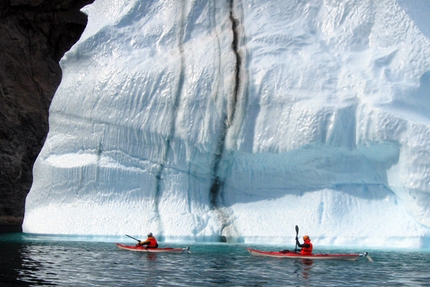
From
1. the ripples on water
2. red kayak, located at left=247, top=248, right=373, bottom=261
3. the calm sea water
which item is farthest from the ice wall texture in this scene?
red kayak, located at left=247, top=248, right=373, bottom=261

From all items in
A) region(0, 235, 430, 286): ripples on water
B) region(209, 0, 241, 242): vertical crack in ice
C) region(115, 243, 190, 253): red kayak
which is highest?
region(209, 0, 241, 242): vertical crack in ice

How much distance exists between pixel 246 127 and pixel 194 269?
571cm

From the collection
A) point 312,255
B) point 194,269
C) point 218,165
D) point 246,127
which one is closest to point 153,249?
point 194,269

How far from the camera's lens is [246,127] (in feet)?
48.6

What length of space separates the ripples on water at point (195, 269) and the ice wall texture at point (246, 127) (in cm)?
187

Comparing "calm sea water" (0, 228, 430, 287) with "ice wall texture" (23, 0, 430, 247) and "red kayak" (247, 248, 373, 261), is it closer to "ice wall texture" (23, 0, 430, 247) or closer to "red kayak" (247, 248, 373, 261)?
"red kayak" (247, 248, 373, 261)

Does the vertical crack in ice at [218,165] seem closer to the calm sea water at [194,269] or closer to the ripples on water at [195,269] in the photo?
the calm sea water at [194,269]

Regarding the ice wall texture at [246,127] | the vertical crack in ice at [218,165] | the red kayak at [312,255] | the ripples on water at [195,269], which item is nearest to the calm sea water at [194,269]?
the ripples on water at [195,269]

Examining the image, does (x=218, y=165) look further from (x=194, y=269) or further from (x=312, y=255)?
(x=194, y=269)

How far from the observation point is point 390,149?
45.0 ft

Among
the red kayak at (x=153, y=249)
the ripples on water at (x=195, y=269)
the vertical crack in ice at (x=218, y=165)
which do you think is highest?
the vertical crack in ice at (x=218, y=165)

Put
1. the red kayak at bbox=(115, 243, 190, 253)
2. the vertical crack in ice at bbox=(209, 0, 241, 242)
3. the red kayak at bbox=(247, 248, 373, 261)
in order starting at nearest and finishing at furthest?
1. the red kayak at bbox=(247, 248, 373, 261)
2. the red kayak at bbox=(115, 243, 190, 253)
3. the vertical crack in ice at bbox=(209, 0, 241, 242)

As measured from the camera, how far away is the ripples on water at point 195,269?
27.2ft

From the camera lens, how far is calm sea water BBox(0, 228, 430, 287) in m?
8.29
